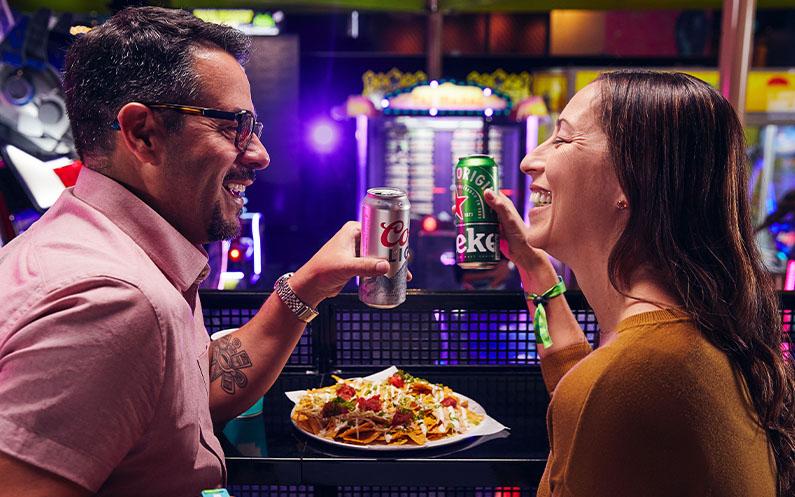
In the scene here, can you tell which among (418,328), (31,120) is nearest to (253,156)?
(418,328)

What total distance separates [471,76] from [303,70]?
216 centimetres

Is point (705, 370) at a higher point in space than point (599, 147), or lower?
lower

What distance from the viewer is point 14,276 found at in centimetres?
111

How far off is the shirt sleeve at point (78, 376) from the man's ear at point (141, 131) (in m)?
0.38

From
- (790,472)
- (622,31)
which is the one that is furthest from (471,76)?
(790,472)

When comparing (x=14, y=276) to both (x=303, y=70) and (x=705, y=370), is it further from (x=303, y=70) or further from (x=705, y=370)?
(x=303, y=70)

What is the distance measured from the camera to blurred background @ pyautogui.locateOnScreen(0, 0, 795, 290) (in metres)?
4.09

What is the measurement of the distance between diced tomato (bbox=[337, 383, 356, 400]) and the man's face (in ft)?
1.98

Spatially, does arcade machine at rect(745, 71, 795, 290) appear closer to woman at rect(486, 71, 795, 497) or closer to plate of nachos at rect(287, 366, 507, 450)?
plate of nachos at rect(287, 366, 507, 450)

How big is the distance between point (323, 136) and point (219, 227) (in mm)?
7230

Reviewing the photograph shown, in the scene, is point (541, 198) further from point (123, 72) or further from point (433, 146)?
point (433, 146)

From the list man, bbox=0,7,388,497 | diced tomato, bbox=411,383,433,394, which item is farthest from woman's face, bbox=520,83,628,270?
diced tomato, bbox=411,383,433,394

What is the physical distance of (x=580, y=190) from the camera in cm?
137

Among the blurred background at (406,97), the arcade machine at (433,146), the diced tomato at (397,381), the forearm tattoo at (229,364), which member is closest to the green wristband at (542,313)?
the diced tomato at (397,381)
